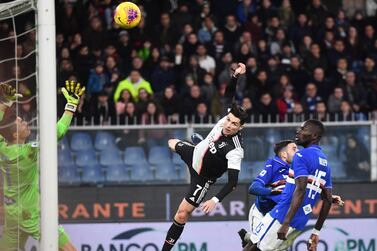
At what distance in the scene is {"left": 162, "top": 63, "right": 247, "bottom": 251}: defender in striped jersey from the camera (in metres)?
12.8

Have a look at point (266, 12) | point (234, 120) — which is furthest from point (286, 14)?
Answer: point (234, 120)

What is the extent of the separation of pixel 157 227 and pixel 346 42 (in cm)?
561

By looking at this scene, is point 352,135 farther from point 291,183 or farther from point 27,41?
point 27,41

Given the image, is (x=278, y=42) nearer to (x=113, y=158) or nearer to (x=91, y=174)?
(x=113, y=158)

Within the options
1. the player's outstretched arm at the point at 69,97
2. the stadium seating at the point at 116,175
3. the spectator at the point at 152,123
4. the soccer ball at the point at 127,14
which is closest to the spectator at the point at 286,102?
the spectator at the point at 152,123

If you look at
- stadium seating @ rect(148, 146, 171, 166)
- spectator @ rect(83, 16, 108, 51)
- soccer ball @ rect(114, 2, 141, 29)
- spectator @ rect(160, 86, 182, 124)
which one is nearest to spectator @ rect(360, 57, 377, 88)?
spectator @ rect(160, 86, 182, 124)

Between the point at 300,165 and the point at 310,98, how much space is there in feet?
22.0

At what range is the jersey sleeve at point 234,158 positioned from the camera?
1279 cm

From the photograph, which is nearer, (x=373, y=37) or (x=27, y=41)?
(x=27, y=41)

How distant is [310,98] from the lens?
700 inches

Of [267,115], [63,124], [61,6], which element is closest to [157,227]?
[267,115]

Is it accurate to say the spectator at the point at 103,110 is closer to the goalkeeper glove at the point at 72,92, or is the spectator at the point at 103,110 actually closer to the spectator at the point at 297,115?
the spectator at the point at 297,115

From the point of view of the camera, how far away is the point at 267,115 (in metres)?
17.0

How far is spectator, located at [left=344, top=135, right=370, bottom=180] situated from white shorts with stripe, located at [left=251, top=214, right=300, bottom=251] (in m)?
4.48
